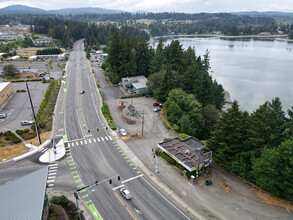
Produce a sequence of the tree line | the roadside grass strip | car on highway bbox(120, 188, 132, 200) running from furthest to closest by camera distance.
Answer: car on highway bbox(120, 188, 132, 200) → the tree line → the roadside grass strip

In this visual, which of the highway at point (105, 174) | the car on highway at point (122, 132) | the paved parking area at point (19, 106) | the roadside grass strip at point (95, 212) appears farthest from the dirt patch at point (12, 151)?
the roadside grass strip at point (95, 212)

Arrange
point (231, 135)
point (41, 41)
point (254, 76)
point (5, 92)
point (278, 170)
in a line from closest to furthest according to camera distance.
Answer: point (278, 170), point (231, 135), point (5, 92), point (254, 76), point (41, 41)

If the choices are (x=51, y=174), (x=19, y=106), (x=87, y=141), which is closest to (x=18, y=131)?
(x=87, y=141)

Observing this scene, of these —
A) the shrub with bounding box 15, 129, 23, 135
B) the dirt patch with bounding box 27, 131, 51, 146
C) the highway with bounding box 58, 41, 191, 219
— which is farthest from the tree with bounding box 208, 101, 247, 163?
the shrub with bounding box 15, 129, 23, 135

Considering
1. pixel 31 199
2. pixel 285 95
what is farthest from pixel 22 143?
pixel 285 95

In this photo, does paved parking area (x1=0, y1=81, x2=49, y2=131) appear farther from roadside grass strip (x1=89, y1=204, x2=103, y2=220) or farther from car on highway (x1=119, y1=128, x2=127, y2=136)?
roadside grass strip (x1=89, y1=204, x2=103, y2=220)

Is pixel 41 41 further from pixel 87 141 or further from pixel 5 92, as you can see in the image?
pixel 87 141

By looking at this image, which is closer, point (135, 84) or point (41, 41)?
point (135, 84)

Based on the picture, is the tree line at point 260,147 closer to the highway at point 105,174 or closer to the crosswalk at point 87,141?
the highway at point 105,174
